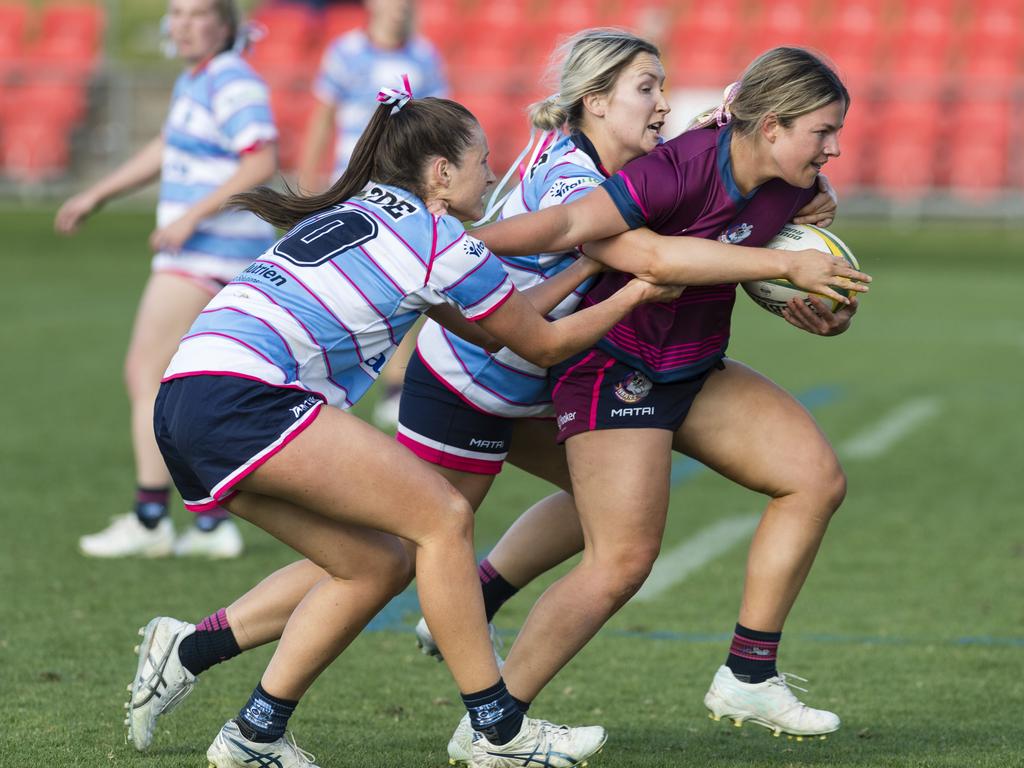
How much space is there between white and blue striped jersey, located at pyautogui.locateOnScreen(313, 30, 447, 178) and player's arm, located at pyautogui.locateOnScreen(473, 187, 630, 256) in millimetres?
5717

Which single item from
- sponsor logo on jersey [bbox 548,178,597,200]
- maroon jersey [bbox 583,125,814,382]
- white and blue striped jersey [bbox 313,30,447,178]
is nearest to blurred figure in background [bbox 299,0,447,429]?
white and blue striped jersey [bbox 313,30,447,178]

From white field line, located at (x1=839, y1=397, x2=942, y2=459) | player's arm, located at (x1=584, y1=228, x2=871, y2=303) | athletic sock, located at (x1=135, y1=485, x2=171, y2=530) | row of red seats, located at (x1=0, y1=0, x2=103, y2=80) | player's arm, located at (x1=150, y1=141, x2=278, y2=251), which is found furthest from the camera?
row of red seats, located at (x1=0, y1=0, x2=103, y2=80)

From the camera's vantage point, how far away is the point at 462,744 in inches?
153

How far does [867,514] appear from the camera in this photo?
24.0ft

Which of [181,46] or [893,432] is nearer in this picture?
[181,46]

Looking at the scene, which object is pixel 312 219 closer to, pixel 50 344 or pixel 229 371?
pixel 229 371

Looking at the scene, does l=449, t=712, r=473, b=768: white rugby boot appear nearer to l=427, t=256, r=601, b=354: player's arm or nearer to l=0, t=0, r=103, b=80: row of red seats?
l=427, t=256, r=601, b=354: player's arm

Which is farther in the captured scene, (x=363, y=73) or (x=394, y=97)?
(x=363, y=73)

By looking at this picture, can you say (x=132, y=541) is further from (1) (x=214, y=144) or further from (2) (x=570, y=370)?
(2) (x=570, y=370)

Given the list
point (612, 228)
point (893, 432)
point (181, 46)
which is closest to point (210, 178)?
point (181, 46)

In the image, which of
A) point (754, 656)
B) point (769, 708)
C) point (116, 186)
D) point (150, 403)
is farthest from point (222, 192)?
point (769, 708)

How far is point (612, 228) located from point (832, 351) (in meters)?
8.67

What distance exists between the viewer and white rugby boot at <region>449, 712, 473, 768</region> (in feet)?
12.6

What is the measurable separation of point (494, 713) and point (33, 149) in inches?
721
